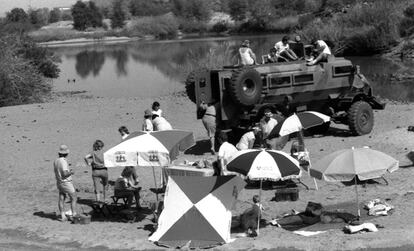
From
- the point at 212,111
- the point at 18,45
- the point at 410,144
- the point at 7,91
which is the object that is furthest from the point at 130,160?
the point at 18,45

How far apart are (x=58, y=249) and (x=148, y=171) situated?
5.32 metres

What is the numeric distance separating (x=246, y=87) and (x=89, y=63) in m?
49.3

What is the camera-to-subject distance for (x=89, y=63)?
66062mm

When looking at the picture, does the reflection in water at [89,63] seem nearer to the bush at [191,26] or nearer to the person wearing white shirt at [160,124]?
the person wearing white shirt at [160,124]

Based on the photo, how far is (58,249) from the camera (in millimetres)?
11828

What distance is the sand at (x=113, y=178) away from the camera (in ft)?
38.3

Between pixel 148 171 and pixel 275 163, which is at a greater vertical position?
pixel 275 163

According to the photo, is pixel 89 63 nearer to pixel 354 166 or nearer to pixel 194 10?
pixel 354 166

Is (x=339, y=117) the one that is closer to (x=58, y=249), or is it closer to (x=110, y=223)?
(x=110, y=223)

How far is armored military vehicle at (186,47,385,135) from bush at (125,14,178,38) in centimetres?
10161

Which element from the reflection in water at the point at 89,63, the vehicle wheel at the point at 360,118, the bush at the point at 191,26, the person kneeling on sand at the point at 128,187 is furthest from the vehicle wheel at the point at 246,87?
the bush at the point at 191,26

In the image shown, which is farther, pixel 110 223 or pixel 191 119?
pixel 191 119

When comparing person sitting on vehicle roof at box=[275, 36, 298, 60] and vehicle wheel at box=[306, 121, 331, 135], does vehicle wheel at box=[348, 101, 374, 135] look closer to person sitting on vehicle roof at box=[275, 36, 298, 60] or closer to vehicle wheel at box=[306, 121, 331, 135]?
vehicle wheel at box=[306, 121, 331, 135]

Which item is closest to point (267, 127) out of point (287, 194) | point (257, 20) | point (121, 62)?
point (287, 194)
